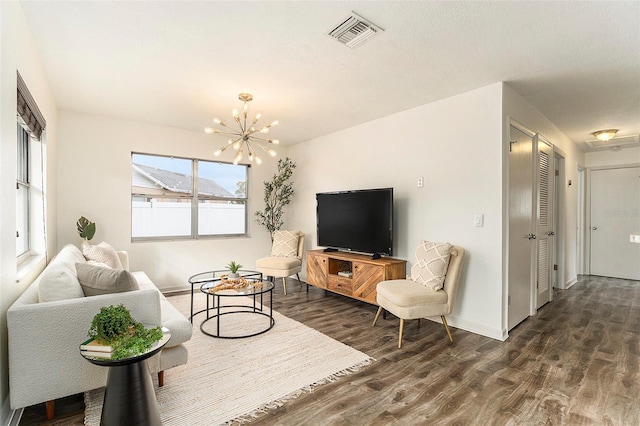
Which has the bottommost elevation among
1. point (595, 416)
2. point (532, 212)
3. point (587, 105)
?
point (595, 416)

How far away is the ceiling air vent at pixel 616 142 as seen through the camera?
519cm

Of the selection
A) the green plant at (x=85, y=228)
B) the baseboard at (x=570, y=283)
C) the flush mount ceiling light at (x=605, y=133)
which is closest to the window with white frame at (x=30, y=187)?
the green plant at (x=85, y=228)

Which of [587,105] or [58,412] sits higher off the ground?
[587,105]

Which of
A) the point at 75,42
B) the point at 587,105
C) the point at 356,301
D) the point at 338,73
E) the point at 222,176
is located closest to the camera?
the point at 75,42

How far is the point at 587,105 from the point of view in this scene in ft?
12.1

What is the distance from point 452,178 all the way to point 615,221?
4966mm

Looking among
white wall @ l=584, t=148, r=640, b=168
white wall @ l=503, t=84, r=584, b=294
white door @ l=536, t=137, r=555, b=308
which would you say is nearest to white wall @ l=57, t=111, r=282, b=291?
white wall @ l=503, t=84, r=584, b=294

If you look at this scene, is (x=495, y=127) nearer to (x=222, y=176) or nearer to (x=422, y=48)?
(x=422, y=48)

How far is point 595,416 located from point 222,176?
533cm

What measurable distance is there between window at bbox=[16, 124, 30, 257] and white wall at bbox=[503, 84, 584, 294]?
489 centimetres

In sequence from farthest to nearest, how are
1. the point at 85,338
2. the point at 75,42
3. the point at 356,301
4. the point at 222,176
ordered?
1. the point at 222,176
2. the point at 356,301
3. the point at 75,42
4. the point at 85,338

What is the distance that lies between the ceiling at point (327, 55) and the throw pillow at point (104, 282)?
69.1 inches

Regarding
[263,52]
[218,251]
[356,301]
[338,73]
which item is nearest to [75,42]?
[263,52]

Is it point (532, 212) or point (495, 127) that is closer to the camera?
point (495, 127)
